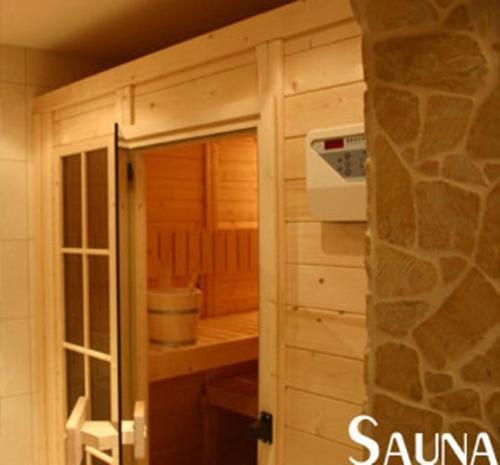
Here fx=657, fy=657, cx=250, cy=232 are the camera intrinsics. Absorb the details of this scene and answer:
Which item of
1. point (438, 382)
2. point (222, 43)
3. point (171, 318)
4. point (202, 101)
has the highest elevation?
point (222, 43)

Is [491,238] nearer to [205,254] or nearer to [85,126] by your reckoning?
[85,126]

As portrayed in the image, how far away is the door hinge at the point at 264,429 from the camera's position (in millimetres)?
2006

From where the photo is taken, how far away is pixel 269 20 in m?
1.98

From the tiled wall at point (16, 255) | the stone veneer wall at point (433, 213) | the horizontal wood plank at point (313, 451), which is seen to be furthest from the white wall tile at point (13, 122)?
the stone veneer wall at point (433, 213)

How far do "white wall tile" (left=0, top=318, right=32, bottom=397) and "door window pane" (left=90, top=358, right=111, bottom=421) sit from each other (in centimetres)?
52

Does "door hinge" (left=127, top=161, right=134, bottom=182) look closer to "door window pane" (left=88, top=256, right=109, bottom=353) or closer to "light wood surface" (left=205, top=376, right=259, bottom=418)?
"door window pane" (left=88, top=256, right=109, bottom=353)

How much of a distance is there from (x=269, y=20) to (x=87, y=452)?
6.43 ft

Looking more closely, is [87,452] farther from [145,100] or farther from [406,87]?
[406,87]

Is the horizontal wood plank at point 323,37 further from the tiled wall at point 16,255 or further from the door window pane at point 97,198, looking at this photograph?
the tiled wall at point 16,255

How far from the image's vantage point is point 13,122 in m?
3.21

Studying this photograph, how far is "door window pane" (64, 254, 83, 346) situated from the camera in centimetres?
295

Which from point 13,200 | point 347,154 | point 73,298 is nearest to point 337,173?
point 347,154

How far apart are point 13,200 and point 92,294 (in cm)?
73

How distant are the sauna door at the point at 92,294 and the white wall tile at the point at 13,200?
26 cm
